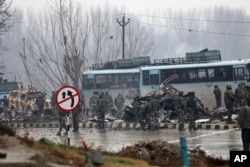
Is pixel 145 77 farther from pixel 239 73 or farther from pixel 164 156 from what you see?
pixel 164 156

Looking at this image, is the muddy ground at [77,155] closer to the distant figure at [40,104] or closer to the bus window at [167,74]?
the bus window at [167,74]

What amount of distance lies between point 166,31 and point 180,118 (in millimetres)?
99296

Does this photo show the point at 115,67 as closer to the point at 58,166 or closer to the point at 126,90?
the point at 126,90

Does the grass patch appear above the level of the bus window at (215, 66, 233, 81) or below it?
below

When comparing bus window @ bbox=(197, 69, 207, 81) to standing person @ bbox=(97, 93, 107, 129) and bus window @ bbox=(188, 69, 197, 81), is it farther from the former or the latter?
standing person @ bbox=(97, 93, 107, 129)

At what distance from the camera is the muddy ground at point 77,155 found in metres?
11.2

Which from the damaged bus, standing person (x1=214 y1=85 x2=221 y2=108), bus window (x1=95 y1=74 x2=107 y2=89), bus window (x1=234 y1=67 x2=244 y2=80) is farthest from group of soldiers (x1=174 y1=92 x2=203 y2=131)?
bus window (x1=95 y1=74 x2=107 y2=89)

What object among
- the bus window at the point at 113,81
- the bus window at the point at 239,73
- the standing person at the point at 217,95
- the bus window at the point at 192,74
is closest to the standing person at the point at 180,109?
the standing person at the point at 217,95

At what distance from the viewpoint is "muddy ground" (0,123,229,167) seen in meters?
11.2

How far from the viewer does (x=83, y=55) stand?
164ft

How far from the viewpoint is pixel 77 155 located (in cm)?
1317

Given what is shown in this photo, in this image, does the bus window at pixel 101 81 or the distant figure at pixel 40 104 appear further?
the bus window at pixel 101 81

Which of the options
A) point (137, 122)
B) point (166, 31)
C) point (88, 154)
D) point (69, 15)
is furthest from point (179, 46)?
point (88, 154)

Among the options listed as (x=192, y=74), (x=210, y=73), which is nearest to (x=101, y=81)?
(x=192, y=74)
